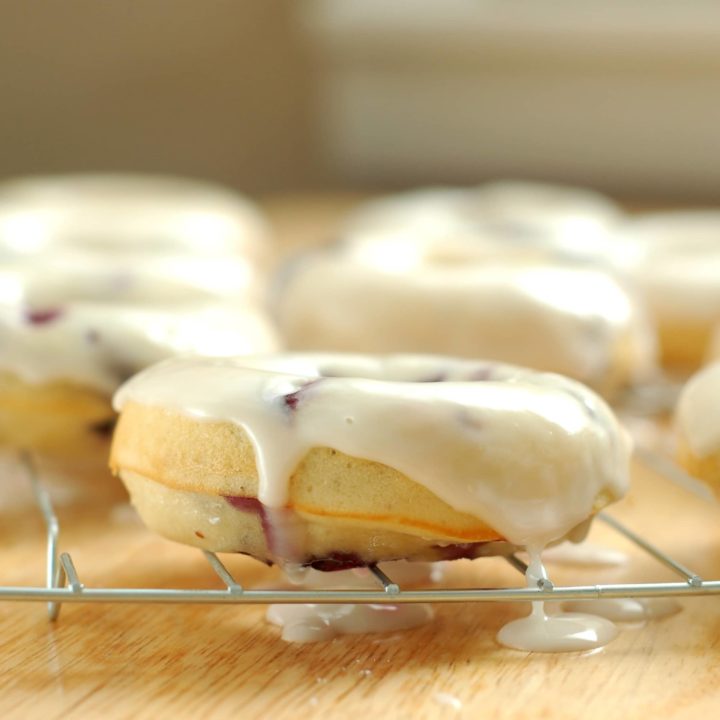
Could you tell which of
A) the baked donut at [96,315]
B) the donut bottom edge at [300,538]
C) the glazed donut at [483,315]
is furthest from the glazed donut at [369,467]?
the glazed donut at [483,315]

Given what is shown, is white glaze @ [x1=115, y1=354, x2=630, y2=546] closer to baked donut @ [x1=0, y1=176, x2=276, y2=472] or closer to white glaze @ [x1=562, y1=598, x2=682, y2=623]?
white glaze @ [x1=562, y1=598, x2=682, y2=623]

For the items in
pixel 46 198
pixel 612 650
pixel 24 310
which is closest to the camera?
pixel 612 650

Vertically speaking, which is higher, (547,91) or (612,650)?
(547,91)

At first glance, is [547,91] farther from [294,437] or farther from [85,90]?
[294,437]

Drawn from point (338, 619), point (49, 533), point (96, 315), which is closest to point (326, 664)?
point (338, 619)

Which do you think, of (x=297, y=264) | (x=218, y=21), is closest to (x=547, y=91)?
(x=218, y=21)

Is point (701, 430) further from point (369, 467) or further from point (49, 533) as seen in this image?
point (49, 533)

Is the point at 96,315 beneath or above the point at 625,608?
above
